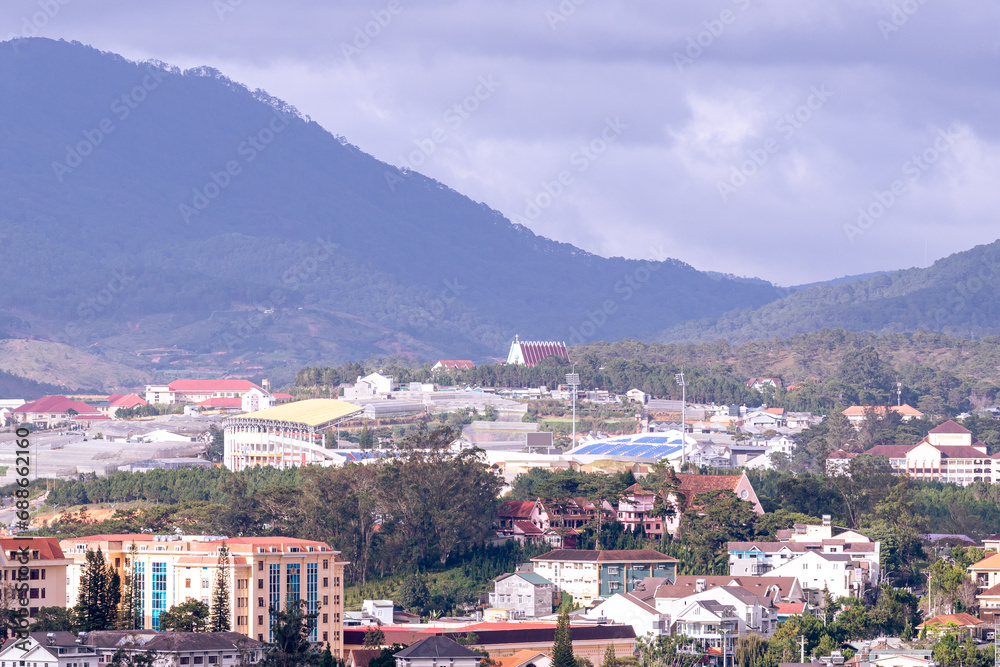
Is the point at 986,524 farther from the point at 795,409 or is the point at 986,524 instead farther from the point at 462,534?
the point at 795,409

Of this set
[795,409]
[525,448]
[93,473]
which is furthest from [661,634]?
[795,409]

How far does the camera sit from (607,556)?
3127 inches

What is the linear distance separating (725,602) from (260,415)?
61.1 m

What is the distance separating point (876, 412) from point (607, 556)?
246ft

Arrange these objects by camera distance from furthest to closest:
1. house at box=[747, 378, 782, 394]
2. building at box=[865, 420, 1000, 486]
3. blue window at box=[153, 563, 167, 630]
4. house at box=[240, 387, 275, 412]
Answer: house at box=[747, 378, 782, 394] < house at box=[240, 387, 275, 412] < building at box=[865, 420, 1000, 486] < blue window at box=[153, 563, 167, 630]

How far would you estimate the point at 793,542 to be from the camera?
81.8 meters

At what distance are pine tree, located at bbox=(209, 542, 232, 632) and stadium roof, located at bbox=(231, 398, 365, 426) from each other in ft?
182

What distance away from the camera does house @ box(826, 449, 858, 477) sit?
10205 centimetres

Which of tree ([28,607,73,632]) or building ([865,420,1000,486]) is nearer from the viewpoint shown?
tree ([28,607,73,632])

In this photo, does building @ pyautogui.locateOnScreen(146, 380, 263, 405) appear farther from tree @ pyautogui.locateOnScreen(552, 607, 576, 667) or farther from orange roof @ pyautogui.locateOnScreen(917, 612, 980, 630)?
tree @ pyautogui.locateOnScreen(552, 607, 576, 667)

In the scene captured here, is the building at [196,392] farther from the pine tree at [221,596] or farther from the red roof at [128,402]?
the pine tree at [221,596]

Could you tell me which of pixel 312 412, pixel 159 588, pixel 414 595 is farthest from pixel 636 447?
pixel 159 588

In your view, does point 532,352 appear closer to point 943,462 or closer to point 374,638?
point 943,462

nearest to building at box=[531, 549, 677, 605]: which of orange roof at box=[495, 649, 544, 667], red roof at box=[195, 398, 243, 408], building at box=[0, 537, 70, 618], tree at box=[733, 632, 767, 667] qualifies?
tree at box=[733, 632, 767, 667]
